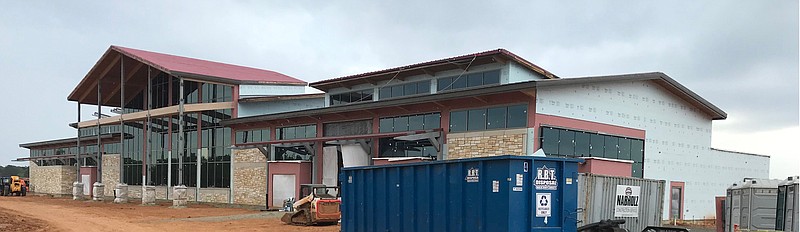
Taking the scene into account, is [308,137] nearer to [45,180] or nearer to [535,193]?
[535,193]

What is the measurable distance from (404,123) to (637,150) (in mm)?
10274

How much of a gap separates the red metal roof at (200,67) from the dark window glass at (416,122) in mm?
15879

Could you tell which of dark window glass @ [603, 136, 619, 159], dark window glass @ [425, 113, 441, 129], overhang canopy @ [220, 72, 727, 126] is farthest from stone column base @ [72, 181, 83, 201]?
dark window glass @ [603, 136, 619, 159]

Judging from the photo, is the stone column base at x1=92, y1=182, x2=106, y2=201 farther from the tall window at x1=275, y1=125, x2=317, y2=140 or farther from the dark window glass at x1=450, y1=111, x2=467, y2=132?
the dark window glass at x1=450, y1=111, x2=467, y2=132

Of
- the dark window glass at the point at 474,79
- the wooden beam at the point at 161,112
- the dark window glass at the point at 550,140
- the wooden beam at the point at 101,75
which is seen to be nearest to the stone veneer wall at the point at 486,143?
the dark window glass at the point at 550,140

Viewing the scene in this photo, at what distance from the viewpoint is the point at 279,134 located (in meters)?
37.5

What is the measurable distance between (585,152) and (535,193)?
1476 centimetres

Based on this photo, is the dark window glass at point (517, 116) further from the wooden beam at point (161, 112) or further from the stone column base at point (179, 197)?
the stone column base at point (179, 197)

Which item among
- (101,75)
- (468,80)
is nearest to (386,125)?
(468,80)

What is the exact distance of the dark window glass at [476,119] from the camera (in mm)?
25828

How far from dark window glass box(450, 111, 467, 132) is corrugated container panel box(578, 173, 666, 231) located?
38.2ft

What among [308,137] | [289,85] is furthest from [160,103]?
[308,137]

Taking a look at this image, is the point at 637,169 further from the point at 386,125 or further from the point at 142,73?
the point at 142,73

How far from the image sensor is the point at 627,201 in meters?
14.8
